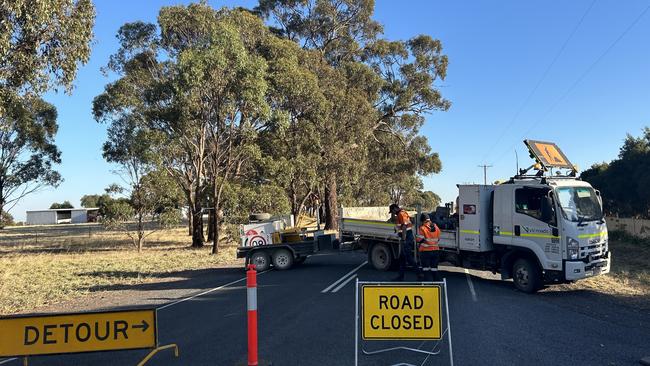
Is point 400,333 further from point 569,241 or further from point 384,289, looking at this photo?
point 569,241

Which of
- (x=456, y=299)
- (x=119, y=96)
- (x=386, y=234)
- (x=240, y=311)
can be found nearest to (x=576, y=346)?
(x=456, y=299)

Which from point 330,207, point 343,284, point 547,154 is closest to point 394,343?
point 343,284

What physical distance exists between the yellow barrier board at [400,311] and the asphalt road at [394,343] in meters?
0.53

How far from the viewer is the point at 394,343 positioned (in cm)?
713

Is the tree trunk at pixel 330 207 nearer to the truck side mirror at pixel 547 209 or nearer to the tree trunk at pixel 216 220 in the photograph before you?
the tree trunk at pixel 216 220

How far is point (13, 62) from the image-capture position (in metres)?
12.3

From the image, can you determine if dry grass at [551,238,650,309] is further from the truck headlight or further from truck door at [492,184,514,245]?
truck door at [492,184,514,245]

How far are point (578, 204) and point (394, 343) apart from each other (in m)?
6.75

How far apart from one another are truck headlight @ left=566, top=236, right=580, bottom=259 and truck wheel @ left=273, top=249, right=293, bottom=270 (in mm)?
8669

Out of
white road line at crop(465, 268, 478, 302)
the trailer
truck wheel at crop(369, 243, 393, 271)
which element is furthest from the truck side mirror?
the trailer

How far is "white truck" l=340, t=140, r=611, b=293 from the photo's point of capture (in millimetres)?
11109

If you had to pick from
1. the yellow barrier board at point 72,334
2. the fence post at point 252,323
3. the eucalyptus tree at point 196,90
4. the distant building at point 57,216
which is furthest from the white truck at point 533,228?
the distant building at point 57,216

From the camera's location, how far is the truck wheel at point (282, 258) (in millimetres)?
16656

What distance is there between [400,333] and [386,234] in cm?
895
